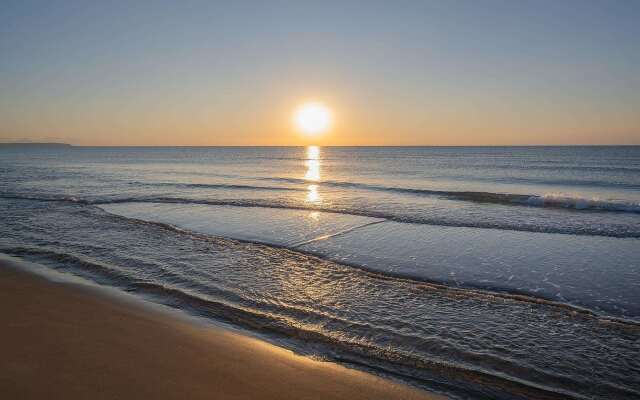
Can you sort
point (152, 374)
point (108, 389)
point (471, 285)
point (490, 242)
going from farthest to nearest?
point (490, 242), point (471, 285), point (152, 374), point (108, 389)

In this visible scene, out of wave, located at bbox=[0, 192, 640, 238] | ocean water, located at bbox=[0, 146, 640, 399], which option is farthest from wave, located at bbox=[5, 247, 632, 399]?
wave, located at bbox=[0, 192, 640, 238]

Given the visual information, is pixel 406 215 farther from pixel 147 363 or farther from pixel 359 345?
pixel 147 363

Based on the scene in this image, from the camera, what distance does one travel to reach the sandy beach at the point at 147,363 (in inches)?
141

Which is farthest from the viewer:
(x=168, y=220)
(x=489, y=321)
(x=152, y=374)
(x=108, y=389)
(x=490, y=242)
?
(x=168, y=220)

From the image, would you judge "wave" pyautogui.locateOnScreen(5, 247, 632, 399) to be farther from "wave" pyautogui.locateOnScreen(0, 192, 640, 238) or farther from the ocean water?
"wave" pyautogui.locateOnScreen(0, 192, 640, 238)

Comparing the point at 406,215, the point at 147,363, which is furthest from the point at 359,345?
the point at 406,215

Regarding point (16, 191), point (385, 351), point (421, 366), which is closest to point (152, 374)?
point (385, 351)

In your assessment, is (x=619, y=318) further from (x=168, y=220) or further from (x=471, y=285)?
(x=168, y=220)

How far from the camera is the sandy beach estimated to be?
141 inches

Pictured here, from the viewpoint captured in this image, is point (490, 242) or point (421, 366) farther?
point (490, 242)

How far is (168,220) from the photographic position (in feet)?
45.2

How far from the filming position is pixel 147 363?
4.09 m

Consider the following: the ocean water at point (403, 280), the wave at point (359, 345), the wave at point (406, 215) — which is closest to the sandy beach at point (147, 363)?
the wave at point (359, 345)

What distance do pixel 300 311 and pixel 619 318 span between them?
5.03 m
